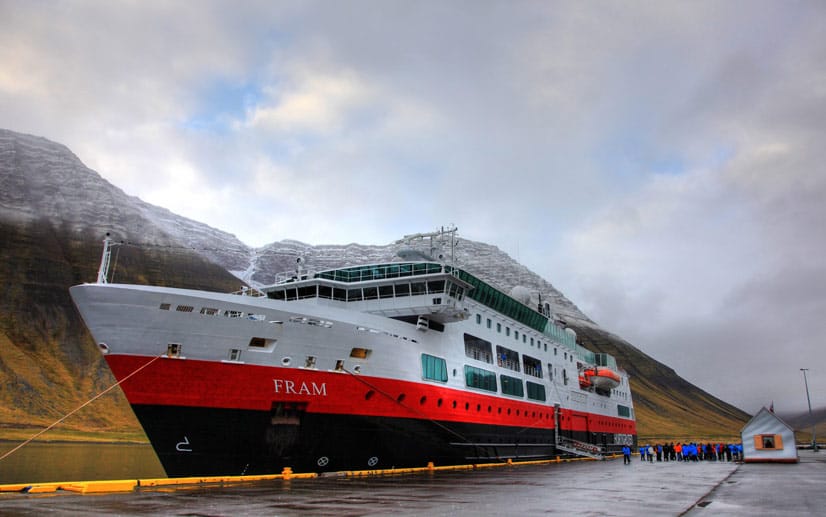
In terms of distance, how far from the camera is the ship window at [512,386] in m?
33.3

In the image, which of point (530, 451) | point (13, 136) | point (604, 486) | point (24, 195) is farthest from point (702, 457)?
point (13, 136)

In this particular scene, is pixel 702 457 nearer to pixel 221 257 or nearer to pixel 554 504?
pixel 554 504

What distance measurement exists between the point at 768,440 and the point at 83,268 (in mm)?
116773

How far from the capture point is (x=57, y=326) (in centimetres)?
9881

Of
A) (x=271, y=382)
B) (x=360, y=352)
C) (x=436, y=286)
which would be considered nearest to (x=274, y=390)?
(x=271, y=382)

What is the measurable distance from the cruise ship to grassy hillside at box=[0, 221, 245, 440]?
1736 inches

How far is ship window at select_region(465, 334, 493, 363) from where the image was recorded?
30.5m

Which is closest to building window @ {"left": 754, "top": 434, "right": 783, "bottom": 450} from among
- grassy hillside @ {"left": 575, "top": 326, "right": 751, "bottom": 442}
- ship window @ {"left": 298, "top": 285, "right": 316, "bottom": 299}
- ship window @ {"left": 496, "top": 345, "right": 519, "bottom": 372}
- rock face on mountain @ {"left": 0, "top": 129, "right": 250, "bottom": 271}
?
ship window @ {"left": 496, "top": 345, "right": 519, "bottom": 372}

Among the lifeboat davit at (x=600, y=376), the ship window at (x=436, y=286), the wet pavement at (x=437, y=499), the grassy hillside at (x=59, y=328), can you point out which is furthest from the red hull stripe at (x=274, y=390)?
the grassy hillside at (x=59, y=328)

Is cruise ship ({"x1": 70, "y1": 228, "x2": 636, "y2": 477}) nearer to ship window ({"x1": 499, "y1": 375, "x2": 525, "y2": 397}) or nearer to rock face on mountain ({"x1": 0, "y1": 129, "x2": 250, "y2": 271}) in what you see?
ship window ({"x1": 499, "y1": 375, "x2": 525, "y2": 397})

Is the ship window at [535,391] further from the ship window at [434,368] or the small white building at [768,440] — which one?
the small white building at [768,440]

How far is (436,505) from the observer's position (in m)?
13.4

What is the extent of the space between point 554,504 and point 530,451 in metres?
23.2

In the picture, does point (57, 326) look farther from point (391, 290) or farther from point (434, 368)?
point (434, 368)
